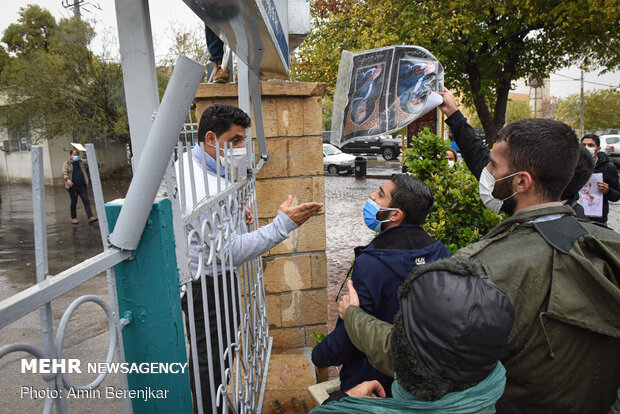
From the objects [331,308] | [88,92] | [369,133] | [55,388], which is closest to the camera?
[55,388]

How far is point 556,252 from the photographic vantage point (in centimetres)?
143

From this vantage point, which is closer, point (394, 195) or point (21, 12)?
point (394, 195)

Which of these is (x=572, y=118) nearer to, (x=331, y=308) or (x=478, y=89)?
(x=478, y=89)

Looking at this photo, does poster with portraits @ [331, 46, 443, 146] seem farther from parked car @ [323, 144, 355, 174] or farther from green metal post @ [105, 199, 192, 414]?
parked car @ [323, 144, 355, 174]

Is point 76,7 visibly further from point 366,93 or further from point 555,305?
point 555,305

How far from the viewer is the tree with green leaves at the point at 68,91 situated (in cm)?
1934

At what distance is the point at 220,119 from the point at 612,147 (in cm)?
2394

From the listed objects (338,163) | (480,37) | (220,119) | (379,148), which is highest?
(480,37)

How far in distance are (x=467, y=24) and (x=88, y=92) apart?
1714cm

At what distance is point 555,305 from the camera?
1.38 meters

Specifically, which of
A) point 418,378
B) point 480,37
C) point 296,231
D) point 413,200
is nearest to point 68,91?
point 480,37

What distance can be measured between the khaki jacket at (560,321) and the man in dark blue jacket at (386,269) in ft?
1.16

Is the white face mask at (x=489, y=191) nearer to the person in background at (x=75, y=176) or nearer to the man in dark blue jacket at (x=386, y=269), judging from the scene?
the man in dark blue jacket at (x=386, y=269)

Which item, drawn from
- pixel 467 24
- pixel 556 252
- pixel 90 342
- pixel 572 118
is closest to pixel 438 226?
pixel 556 252
